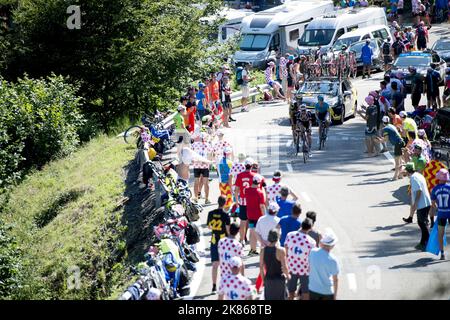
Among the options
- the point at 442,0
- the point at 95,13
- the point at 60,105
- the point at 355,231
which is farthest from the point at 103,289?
the point at 442,0

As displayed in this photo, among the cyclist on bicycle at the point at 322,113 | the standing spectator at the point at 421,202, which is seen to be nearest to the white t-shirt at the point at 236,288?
the standing spectator at the point at 421,202

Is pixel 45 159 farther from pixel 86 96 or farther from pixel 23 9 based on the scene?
pixel 23 9

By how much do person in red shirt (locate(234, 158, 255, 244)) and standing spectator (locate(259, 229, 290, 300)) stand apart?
163 inches

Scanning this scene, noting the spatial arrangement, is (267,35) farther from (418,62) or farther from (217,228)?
(217,228)

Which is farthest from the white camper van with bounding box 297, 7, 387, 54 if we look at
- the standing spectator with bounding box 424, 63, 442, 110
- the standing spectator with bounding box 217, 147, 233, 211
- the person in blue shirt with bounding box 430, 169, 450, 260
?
the person in blue shirt with bounding box 430, 169, 450, 260

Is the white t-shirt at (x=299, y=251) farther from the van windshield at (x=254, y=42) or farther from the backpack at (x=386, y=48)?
the van windshield at (x=254, y=42)

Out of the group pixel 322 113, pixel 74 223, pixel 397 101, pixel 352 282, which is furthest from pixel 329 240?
pixel 397 101

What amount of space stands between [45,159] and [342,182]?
13.1 metres

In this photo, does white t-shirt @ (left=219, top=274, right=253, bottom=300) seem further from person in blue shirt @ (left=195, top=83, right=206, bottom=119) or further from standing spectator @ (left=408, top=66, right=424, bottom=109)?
standing spectator @ (left=408, top=66, right=424, bottom=109)

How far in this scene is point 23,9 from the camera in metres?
35.7

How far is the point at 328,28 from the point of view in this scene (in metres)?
43.0

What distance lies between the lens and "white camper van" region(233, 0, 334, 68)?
4441 centimetres

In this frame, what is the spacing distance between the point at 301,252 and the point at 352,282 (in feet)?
7.90

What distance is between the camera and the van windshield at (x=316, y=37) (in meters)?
42.7
